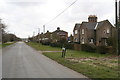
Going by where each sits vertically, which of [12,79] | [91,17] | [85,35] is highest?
[91,17]

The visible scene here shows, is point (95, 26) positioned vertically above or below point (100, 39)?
above

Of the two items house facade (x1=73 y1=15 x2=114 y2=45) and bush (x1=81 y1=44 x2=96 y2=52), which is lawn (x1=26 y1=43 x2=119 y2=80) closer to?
bush (x1=81 y1=44 x2=96 y2=52)

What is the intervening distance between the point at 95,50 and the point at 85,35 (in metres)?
22.6

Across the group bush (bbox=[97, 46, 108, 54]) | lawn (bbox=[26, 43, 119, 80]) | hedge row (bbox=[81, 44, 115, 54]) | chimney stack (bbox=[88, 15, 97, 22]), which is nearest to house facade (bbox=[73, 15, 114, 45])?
chimney stack (bbox=[88, 15, 97, 22])

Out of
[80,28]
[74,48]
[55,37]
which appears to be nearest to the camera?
[74,48]

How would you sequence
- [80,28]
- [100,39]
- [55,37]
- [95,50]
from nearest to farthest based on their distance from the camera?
1. [95,50]
2. [100,39]
3. [80,28]
4. [55,37]

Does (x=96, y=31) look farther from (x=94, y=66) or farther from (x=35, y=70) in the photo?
(x=35, y=70)

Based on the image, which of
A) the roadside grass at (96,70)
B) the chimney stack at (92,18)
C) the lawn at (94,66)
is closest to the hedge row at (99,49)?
the lawn at (94,66)

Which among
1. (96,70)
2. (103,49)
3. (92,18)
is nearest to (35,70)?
(96,70)

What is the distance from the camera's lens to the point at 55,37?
77562 millimetres

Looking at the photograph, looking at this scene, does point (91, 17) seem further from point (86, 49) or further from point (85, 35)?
point (86, 49)

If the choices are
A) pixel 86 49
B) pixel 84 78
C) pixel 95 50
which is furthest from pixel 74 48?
pixel 84 78

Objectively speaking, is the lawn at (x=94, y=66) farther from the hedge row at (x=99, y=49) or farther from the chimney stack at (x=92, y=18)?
the chimney stack at (x=92, y=18)

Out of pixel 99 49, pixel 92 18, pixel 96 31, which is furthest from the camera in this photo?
pixel 92 18
